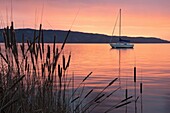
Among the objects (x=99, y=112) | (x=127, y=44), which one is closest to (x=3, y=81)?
(x=99, y=112)

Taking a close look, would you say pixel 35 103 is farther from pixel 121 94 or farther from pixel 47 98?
pixel 121 94

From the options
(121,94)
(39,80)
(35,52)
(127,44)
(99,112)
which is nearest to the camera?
(35,52)

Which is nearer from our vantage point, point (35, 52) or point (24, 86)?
point (35, 52)

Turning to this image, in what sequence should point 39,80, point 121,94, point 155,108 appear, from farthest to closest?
point 121,94
point 155,108
point 39,80

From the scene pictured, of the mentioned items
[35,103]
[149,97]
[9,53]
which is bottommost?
[149,97]

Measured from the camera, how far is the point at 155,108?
13430mm

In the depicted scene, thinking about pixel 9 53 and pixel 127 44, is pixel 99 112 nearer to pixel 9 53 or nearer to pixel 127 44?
pixel 9 53

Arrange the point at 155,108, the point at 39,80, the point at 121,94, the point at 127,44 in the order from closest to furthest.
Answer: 1. the point at 39,80
2. the point at 155,108
3. the point at 121,94
4. the point at 127,44

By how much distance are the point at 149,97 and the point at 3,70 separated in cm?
1246

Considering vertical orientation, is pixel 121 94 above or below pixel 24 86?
below

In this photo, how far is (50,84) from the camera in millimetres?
4414

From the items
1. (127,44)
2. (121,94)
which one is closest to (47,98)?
(121,94)

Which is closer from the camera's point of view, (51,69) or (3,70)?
(51,69)

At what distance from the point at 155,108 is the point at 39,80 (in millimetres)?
9685
